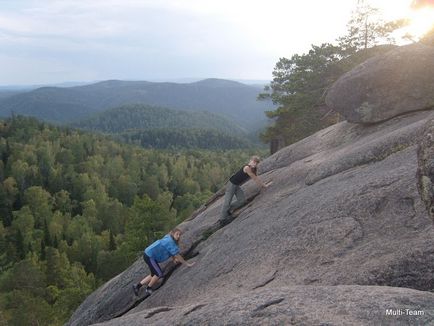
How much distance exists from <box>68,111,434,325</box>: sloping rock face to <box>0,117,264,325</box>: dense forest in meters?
29.6

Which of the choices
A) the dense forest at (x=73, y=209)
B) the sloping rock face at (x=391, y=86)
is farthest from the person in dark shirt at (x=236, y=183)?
the dense forest at (x=73, y=209)

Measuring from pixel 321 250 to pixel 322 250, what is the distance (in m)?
0.03

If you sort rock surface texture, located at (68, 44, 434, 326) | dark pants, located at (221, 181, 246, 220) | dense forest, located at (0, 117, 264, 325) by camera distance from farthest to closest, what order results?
dense forest, located at (0, 117, 264, 325) → dark pants, located at (221, 181, 246, 220) → rock surface texture, located at (68, 44, 434, 326)

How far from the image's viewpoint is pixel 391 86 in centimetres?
1719

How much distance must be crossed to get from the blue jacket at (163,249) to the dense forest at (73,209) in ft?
98.2

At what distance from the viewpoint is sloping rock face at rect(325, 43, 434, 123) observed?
1670 cm

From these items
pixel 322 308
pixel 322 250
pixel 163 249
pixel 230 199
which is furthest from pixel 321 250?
pixel 230 199

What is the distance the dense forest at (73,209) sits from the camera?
159 feet

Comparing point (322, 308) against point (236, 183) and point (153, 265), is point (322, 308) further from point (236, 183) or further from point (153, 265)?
point (236, 183)

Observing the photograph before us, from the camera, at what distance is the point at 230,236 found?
1491cm

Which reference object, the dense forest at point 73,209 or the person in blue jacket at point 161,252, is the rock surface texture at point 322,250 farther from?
the dense forest at point 73,209

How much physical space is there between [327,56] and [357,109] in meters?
22.3

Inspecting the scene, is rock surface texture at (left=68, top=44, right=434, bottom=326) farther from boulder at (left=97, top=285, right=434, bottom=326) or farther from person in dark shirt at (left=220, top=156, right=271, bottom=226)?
person in dark shirt at (left=220, top=156, right=271, bottom=226)

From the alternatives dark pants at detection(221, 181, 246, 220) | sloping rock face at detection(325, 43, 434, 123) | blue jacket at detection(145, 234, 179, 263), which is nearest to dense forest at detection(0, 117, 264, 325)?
dark pants at detection(221, 181, 246, 220)
